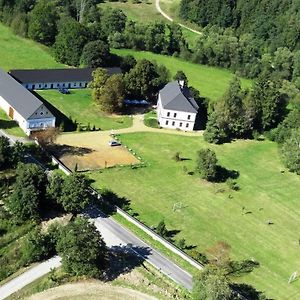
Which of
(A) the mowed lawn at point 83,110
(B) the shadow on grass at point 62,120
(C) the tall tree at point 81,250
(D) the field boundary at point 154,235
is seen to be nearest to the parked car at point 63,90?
(A) the mowed lawn at point 83,110

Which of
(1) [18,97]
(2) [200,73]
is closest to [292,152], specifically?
(1) [18,97]

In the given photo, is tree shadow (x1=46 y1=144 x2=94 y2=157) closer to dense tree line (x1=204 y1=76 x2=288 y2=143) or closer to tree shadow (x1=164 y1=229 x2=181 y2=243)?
dense tree line (x1=204 y1=76 x2=288 y2=143)

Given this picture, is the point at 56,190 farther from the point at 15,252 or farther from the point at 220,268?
the point at 220,268

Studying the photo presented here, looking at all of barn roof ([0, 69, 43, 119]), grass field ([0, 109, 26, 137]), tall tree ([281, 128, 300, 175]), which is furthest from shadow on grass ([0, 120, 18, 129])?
tall tree ([281, 128, 300, 175])

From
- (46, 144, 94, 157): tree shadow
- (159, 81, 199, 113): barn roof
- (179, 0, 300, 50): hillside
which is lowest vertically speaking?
(46, 144, 94, 157): tree shadow

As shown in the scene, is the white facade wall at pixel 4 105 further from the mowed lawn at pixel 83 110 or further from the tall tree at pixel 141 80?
the tall tree at pixel 141 80

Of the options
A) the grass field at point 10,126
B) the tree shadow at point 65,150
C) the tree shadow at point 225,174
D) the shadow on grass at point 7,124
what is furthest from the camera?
the shadow on grass at point 7,124

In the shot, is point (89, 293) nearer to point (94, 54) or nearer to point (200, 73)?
point (94, 54)

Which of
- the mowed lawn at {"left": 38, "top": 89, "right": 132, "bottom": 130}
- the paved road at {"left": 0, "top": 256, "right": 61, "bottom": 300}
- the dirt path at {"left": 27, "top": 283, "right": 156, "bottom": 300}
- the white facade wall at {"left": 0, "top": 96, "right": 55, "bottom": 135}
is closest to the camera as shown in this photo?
the paved road at {"left": 0, "top": 256, "right": 61, "bottom": 300}
